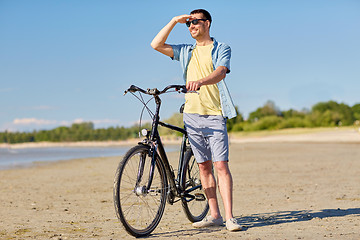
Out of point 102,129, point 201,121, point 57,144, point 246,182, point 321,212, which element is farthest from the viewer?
point 102,129

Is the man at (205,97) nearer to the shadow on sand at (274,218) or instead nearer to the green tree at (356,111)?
the shadow on sand at (274,218)

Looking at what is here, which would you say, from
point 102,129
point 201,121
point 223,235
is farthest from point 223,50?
point 102,129

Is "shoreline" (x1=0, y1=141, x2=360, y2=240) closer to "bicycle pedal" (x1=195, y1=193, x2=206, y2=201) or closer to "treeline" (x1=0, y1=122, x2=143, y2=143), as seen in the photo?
"bicycle pedal" (x1=195, y1=193, x2=206, y2=201)

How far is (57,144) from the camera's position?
5216cm

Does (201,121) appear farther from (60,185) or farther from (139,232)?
(60,185)

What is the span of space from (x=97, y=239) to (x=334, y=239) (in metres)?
2.25

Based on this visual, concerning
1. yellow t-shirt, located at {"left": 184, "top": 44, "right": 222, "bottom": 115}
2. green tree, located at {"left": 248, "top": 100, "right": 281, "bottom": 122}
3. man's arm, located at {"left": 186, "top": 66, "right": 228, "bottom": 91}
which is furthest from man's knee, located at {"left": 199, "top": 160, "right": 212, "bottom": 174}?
green tree, located at {"left": 248, "top": 100, "right": 281, "bottom": 122}

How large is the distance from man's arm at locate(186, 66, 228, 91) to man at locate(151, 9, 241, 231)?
0.22ft

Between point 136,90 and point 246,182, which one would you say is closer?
point 136,90

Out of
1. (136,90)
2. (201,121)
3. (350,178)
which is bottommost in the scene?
(350,178)

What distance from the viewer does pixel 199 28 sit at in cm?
491

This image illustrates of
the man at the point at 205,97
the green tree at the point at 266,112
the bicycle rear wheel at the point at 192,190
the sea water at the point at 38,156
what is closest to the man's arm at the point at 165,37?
the man at the point at 205,97

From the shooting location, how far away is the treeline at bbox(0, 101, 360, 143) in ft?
176

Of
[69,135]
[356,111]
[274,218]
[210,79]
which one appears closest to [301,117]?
[356,111]
